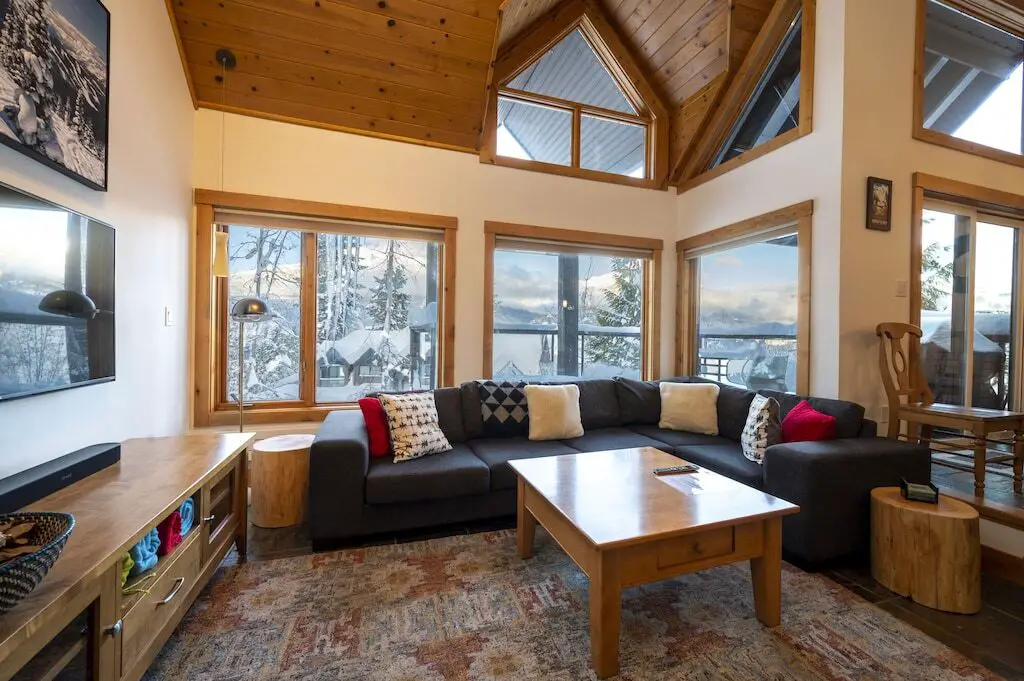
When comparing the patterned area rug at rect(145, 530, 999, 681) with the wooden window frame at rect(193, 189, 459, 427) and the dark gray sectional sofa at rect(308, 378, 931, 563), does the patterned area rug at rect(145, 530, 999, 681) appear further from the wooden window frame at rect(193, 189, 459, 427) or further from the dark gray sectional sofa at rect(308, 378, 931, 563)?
the wooden window frame at rect(193, 189, 459, 427)

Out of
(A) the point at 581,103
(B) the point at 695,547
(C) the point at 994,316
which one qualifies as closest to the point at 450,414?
(B) the point at 695,547

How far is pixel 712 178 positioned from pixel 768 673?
3747mm

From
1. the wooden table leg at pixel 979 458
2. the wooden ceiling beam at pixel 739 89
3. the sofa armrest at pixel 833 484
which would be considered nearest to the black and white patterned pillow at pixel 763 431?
the sofa armrest at pixel 833 484

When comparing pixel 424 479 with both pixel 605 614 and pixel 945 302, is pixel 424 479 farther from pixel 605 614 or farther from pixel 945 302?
pixel 945 302

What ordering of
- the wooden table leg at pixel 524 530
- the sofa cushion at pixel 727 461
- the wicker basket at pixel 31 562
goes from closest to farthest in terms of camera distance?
the wicker basket at pixel 31 562 < the wooden table leg at pixel 524 530 < the sofa cushion at pixel 727 461

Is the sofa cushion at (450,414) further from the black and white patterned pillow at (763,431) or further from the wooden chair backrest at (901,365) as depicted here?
the wooden chair backrest at (901,365)

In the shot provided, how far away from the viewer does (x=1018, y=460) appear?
2.53 m

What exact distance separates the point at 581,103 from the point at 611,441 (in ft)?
10.6

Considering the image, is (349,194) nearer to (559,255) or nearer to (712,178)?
(559,255)

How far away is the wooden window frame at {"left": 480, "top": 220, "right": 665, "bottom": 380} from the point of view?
378cm

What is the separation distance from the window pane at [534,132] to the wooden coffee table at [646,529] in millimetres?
3002

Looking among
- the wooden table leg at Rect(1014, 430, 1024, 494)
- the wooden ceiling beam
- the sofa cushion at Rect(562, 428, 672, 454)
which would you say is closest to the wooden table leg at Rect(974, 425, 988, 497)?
the wooden table leg at Rect(1014, 430, 1024, 494)

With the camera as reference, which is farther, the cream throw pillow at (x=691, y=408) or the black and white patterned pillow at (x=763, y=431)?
the cream throw pillow at (x=691, y=408)

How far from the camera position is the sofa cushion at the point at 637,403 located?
3.48 m
